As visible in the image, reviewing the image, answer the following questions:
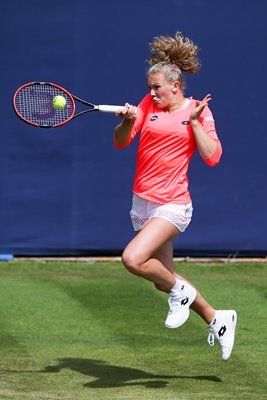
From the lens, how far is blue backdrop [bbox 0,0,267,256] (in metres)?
11.9

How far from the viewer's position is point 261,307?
10039 mm

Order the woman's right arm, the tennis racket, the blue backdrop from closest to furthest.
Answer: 1. the woman's right arm
2. the tennis racket
3. the blue backdrop

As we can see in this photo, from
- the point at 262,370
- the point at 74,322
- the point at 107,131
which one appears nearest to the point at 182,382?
the point at 262,370

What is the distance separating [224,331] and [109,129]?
479 centimetres

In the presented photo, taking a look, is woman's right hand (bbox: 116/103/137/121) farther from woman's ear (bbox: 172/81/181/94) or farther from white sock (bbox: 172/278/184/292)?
white sock (bbox: 172/278/184/292)

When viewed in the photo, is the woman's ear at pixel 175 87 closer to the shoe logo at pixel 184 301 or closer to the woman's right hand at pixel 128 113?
the woman's right hand at pixel 128 113

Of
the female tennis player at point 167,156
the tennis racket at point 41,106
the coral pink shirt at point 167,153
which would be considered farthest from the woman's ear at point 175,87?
the tennis racket at point 41,106

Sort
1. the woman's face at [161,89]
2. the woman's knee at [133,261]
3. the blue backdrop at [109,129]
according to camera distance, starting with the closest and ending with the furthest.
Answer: the woman's knee at [133,261] < the woman's face at [161,89] < the blue backdrop at [109,129]

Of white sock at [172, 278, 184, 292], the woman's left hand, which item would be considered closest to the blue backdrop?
white sock at [172, 278, 184, 292]

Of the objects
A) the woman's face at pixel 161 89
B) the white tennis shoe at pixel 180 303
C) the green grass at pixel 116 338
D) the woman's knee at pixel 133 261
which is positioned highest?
the woman's face at pixel 161 89

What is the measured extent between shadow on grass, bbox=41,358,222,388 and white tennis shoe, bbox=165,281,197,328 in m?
0.43

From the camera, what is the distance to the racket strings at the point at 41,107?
7.67 meters

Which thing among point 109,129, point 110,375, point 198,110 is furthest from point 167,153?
point 109,129

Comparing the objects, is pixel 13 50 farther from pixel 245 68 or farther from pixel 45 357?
pixel 45 357
